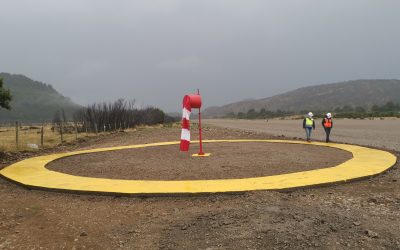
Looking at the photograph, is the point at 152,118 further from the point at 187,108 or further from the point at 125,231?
the point at 125,231

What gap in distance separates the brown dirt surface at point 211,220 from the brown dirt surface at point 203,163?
6.32 feet

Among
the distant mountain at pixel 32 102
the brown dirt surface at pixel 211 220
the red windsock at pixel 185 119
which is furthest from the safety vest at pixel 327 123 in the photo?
the distant mountain at pixel 32 102

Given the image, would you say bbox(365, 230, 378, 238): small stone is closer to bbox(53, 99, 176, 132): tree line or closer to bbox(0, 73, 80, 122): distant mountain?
bbox(53, 99, 176, 132): tree line

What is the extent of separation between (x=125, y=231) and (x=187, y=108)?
21.9ft

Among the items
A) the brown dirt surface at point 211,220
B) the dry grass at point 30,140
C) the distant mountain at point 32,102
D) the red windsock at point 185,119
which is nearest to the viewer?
the brown dirt surface at point 211,220

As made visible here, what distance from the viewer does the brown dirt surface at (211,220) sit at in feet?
15.6

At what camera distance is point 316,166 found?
9672 millimetres

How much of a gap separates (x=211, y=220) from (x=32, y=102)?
142823 millimetres

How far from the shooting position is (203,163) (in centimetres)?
1048

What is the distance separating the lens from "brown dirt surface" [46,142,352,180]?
29.4 feet

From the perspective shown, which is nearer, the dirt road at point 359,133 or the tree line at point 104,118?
the dirt road at point 359,133

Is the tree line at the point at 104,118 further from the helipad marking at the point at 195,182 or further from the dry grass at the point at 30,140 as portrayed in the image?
the helipad marking at the point at 195,182

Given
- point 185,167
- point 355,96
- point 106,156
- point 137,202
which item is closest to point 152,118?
point 106,156

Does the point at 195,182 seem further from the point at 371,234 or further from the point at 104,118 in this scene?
the point at 104,118
